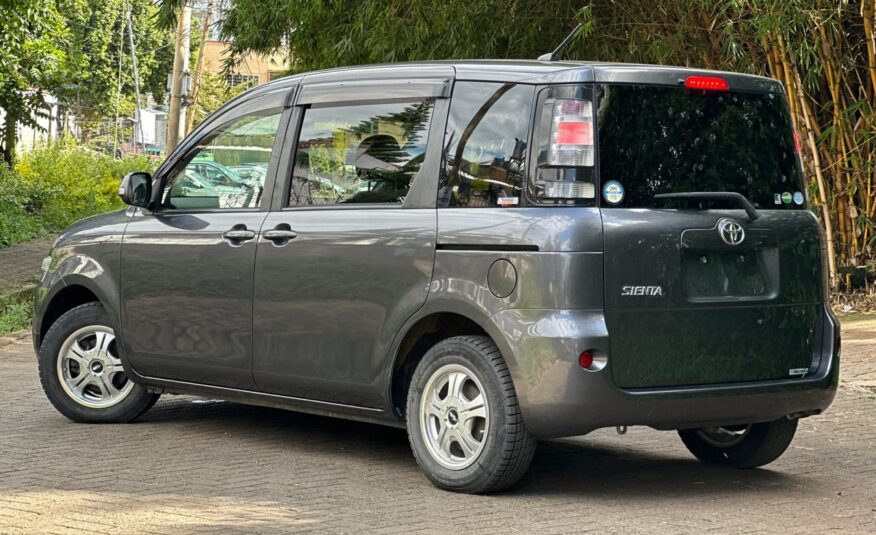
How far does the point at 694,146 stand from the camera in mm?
6691

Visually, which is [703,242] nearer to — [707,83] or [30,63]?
[707,83]

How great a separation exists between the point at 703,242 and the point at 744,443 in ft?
4.63

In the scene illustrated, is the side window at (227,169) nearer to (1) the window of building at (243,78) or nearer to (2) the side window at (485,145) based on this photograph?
(2) the side window at (485,145)

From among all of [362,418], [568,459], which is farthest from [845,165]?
[362,418]

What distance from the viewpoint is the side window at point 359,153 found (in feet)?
23.1

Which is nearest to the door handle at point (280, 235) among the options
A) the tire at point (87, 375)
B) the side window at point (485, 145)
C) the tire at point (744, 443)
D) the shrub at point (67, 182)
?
the side window at point (485, 145)

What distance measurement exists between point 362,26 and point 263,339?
393 inches

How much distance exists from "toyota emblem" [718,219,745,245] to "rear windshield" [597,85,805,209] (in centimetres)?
17

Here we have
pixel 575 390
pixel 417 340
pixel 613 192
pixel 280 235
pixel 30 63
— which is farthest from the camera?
pixel 30 63

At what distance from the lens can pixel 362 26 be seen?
56.0ft

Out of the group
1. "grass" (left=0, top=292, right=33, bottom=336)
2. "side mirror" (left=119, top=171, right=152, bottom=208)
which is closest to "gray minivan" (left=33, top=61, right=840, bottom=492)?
"side mirror" (left=119, top=171, right=152, bottom=208)

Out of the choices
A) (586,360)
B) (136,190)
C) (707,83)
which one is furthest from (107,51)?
(586,360)

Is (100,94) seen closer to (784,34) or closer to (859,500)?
(784,34)

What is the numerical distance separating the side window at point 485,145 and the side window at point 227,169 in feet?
4.04
